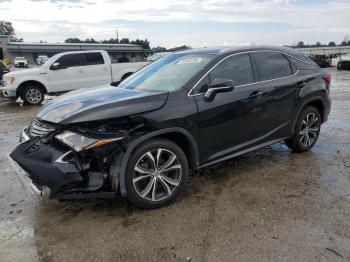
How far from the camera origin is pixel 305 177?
4.62 metres

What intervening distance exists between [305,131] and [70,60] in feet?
30.0

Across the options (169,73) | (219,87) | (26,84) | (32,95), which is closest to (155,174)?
(219,87)

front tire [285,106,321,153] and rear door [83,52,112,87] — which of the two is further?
rear door [83,52,112,87]

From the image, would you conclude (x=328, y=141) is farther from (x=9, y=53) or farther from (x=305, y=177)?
(x=9, y=53)

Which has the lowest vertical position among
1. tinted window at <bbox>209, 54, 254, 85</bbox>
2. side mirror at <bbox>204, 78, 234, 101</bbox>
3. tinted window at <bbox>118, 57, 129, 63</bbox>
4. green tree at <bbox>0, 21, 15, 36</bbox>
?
side mirror at <bbox>204, 78, 234, 101</bbox>

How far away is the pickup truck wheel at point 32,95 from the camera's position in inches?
463

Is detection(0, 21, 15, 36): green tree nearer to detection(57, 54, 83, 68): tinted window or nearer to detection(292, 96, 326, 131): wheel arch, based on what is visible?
detection(57, 54, 83, 68): tinted window

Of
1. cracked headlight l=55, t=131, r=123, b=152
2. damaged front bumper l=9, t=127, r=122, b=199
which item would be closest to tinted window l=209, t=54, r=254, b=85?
cracked headlight l=55, t=131, r=123, b=152

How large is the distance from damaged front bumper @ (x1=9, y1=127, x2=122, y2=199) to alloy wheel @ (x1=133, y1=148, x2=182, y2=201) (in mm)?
367

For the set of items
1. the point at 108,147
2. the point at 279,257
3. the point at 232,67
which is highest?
the point at 232,67

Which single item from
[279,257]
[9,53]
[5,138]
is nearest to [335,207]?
[279,257]

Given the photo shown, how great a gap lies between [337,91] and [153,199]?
1212 centimetres

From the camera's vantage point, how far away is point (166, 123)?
3.71 meters

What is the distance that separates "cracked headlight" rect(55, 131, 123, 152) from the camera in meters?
3.32
